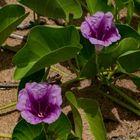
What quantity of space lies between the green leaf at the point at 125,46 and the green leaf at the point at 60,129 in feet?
0.92

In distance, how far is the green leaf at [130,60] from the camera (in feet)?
5.28

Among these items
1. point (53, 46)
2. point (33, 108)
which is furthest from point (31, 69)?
point (33, 108)

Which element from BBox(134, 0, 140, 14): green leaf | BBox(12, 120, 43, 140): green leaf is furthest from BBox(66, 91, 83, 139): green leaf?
BBox(134, 0, 140, 14): green leaf

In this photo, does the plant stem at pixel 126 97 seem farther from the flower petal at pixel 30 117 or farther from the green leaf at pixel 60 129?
the flower petal at pixel 30 117

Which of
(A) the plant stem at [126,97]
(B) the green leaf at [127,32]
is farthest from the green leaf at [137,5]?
(A) the plant stem at [126,97]

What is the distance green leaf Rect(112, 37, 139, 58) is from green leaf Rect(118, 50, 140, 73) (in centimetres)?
3

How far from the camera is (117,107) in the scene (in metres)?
1.81

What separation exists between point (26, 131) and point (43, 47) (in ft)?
0.88

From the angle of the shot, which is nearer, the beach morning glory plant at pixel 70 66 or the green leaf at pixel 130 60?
the beach morning glory plant at pixel 70 66

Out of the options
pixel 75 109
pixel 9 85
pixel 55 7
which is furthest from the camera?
pixel 9 85

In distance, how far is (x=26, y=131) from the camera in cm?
151

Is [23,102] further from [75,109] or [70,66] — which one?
[70,66]

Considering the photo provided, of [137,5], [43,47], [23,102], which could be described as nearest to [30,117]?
[23,102]

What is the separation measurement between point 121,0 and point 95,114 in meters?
0.50
